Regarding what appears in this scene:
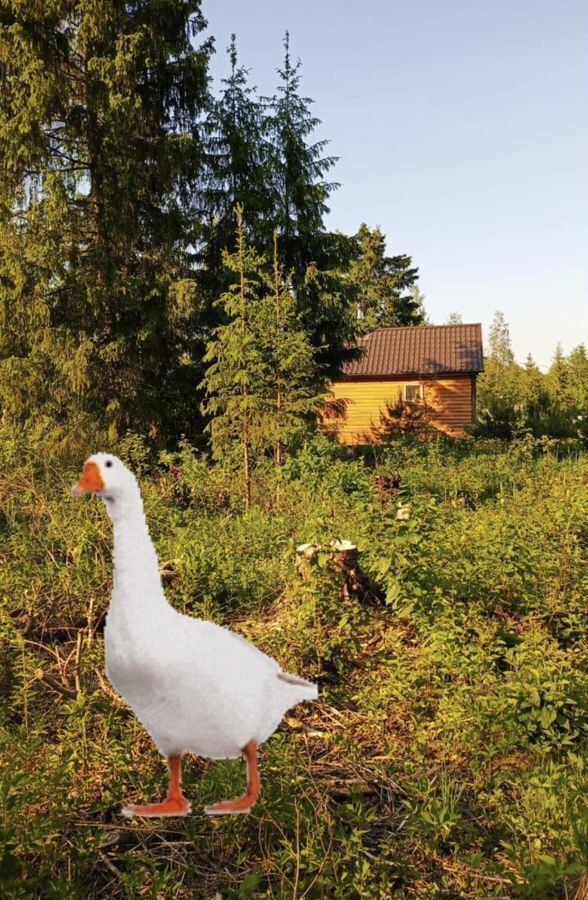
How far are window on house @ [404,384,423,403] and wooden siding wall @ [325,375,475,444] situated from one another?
0.55ft

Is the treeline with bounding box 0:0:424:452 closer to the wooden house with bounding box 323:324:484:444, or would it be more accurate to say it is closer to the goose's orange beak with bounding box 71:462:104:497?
the goose's orange beak with bounding box 71:462:104:497

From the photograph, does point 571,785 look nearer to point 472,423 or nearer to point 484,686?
point 484,686

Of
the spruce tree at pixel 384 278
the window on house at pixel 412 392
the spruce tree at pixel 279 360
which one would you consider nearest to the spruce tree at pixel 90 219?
the spruce tree at pixel 279 360

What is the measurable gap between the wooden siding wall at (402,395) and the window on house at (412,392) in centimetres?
17

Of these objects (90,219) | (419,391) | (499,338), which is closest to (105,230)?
(90,219)

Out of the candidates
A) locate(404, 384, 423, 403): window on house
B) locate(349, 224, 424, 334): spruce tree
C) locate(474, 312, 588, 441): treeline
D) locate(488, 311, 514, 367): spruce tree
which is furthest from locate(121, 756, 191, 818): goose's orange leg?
locate(488, 311, 514, 367): spruce tree

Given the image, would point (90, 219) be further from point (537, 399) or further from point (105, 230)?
point (537, 399)

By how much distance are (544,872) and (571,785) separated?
3.12 ft

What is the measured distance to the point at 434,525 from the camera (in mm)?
5402

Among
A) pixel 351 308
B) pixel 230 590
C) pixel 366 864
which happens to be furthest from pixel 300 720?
pixel 351 308

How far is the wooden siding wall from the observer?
24.7m

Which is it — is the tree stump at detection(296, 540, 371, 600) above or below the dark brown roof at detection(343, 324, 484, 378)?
below

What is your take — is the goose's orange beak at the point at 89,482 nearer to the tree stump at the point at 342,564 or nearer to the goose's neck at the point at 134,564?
the goose's neck at the point at 134,564

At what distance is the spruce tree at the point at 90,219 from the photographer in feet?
28.3
